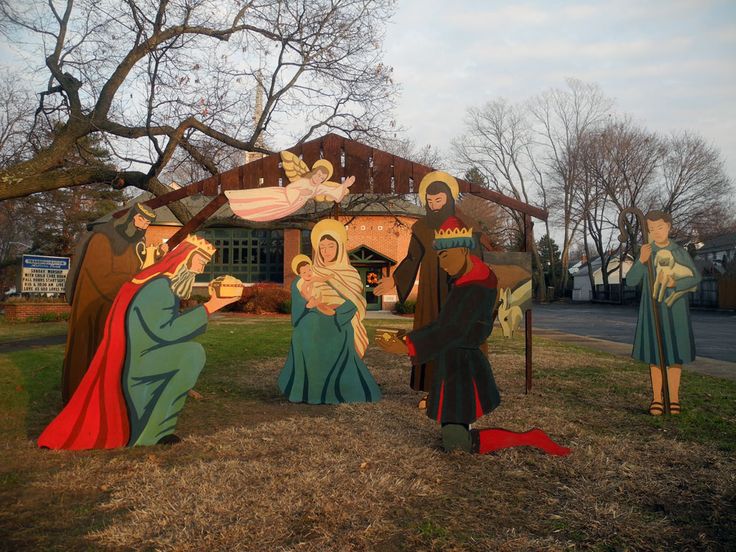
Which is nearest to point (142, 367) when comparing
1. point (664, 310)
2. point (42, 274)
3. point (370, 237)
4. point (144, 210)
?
point (144, 210)

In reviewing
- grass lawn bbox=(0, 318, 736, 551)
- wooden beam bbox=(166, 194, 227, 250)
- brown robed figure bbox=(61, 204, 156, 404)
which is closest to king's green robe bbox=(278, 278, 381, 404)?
grass lawn bbox=(0, 318, 736, 551)

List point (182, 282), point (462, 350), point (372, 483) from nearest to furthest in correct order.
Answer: point (372, 483) → point (462, 350) → point (182, 282)

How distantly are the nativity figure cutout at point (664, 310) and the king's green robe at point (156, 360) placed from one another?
5.19m

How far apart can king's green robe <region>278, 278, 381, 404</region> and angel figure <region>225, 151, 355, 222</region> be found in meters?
1.23

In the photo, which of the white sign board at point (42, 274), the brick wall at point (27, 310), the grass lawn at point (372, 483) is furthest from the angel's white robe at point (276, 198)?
the white sign board at point (42, 274)

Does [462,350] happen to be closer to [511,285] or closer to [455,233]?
[455,233]

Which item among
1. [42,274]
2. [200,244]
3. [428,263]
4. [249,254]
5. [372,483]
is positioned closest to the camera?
[372,483]

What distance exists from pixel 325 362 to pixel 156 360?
2628 millimetres

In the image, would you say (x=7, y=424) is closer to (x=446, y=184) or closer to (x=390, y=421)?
(x=390, y=421)

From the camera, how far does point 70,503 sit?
4023 mm

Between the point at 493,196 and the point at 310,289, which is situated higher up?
the point at 493,196

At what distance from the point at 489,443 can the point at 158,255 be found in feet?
14.9

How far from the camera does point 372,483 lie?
4.27 meters

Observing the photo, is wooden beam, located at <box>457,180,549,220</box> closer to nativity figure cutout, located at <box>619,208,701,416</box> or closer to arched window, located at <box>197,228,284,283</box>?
nativity figure cutout, located at <box>619,208,701,416</box>
